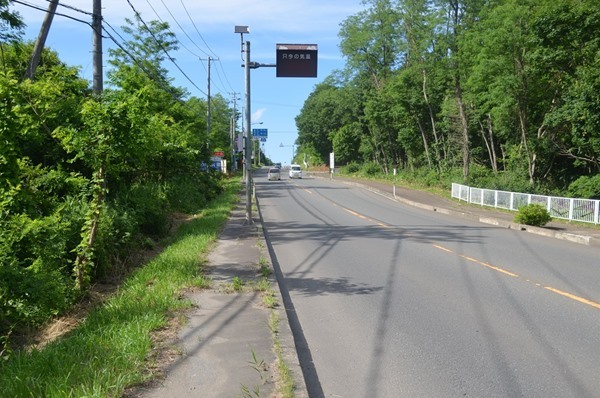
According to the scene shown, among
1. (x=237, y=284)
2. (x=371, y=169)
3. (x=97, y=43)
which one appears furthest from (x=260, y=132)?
(x=237, y=284)

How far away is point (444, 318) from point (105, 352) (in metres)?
4.01

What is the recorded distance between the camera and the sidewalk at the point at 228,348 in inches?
155

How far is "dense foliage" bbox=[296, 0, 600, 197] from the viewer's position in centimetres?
2523

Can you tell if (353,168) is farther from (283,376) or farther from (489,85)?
(283,376)

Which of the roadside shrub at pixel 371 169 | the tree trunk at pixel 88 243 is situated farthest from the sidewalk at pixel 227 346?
the roadside shrub at pixel 371 169

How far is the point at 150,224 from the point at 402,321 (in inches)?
379

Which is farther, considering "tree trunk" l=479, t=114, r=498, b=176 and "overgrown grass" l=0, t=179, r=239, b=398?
"tree trunk" l=479, t=114, r=498, b=176

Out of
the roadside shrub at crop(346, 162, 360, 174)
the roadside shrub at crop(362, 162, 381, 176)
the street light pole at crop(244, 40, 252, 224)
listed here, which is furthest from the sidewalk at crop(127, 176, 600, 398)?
the roadside shrub at crop(346, 162, 360, 174)

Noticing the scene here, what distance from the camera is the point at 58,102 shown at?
35.9 feet

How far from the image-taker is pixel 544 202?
22078mm

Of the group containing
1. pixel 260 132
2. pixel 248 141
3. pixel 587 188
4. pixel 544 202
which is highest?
pixel 260 132

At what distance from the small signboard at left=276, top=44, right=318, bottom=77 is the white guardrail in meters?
11.8

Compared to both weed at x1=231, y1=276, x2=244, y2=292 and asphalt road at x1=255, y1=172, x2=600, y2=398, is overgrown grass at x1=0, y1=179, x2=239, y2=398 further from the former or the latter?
asphalt road at x1=255, y1=172, x2=600, y2=398

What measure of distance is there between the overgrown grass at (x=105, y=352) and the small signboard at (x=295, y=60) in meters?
9.16
